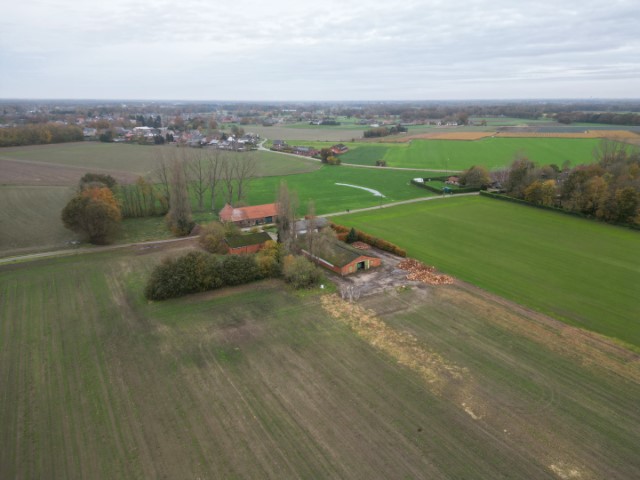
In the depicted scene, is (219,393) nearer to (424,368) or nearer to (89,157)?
(424,368)

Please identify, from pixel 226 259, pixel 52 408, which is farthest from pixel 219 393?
pixel 226 259

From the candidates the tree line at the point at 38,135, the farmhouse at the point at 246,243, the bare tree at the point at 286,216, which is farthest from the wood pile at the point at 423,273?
the tree line at the point at 38,135

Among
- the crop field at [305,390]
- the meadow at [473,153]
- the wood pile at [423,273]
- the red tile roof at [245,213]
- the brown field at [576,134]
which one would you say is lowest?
the crop field at [305,390]

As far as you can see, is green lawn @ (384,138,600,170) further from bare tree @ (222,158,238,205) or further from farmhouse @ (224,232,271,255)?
farmhouse @ (224,232,271,255)

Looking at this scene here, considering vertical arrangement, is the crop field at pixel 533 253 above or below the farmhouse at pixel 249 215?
below

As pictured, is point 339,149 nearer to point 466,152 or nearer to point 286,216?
point 466,152

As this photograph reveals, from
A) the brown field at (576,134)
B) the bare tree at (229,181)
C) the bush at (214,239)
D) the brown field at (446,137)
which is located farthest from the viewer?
the brown field at (446,137)

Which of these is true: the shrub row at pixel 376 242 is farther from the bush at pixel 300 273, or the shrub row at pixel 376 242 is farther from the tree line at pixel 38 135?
the tree line at pixel 38 135
